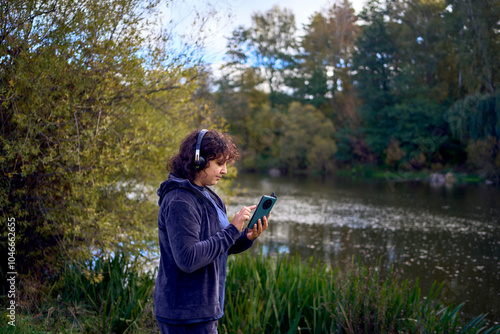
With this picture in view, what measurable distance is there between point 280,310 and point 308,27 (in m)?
43.8

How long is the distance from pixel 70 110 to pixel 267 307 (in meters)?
2.55

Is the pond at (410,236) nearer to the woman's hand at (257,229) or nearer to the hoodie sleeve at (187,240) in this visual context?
the woman's hand at (257,229)

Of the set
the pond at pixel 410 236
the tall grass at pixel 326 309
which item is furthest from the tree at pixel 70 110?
the pond at pixel 410 236

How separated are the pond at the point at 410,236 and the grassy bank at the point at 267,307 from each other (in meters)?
0.45

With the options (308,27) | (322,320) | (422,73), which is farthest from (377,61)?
(322,320)

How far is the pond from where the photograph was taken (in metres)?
8.10

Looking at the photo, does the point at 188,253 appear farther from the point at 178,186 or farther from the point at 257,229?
the point at 257,229

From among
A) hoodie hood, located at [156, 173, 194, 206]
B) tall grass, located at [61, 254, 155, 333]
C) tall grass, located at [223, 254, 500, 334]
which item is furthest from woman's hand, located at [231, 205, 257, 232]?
tall grass, located at [61, 254, 155, 333]

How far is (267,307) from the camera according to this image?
3.76 m

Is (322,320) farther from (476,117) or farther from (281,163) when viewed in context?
(281,163)

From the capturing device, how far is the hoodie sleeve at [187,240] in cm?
170

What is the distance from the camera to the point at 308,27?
4453 cm

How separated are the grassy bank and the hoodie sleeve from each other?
1791mm

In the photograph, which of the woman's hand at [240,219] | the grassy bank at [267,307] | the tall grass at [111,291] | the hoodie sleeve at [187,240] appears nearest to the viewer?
the hoodie sleeve at [187,240]
